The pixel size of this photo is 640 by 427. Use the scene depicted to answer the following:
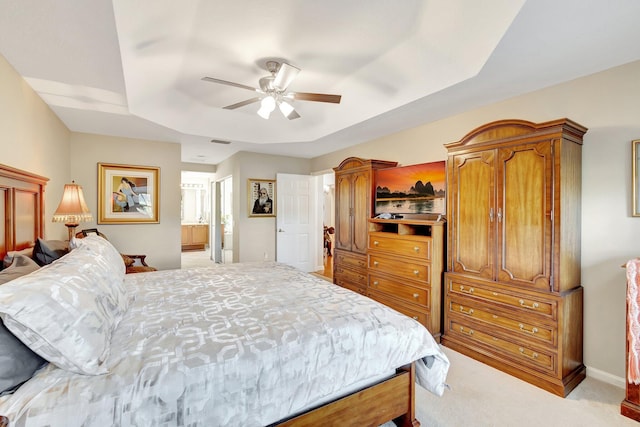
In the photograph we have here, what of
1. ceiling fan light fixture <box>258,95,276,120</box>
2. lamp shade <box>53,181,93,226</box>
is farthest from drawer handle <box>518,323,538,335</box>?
lamp shade <box>53,181,93,226</box>

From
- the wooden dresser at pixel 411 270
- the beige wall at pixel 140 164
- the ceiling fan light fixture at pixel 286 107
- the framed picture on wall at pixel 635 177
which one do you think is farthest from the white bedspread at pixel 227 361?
the beige wall at pixel 140 164

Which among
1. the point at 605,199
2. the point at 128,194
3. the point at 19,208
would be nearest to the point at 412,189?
the point at 605,199

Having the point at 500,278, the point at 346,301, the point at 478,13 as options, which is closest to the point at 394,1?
the point at 478,13

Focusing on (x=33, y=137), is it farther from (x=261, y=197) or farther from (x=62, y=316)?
(x=261, y=197)

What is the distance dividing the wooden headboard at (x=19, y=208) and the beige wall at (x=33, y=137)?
11cm

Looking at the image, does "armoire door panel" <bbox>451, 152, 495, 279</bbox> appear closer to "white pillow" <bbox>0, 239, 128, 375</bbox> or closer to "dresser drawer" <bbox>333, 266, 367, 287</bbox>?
"dresser drawer" <bbox>333, 266, 367, 287</bbox>

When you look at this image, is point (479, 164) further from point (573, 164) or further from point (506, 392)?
point (506, 392)

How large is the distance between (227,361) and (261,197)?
4708mm

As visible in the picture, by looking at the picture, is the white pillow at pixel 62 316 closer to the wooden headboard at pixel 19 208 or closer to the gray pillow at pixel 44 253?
the gray pillow at pixel 44 253

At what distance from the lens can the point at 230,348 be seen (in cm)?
129

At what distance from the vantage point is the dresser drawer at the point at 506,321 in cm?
228

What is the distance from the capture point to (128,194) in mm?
4520

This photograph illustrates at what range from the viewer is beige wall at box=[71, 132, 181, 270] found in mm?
4238

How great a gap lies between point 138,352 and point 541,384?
2804mm
